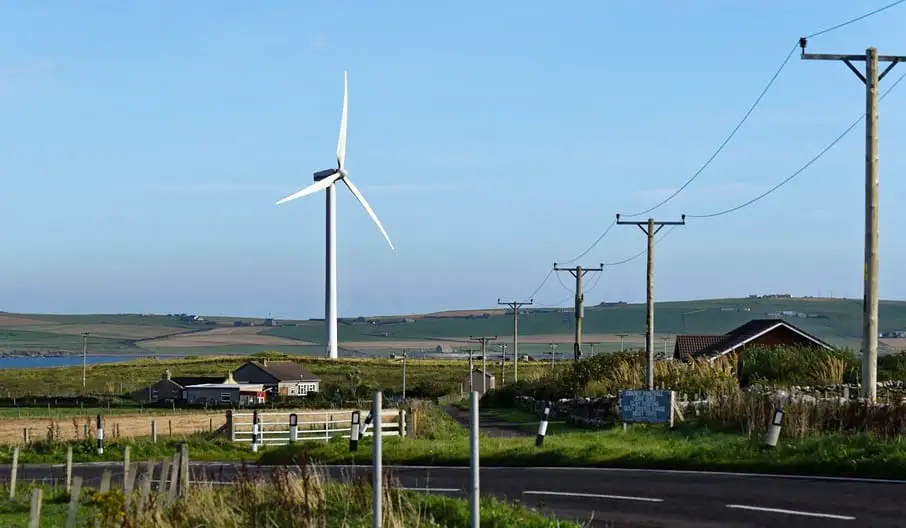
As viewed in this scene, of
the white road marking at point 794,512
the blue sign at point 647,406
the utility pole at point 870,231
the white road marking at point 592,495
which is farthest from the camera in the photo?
the blue sign at point 647,406

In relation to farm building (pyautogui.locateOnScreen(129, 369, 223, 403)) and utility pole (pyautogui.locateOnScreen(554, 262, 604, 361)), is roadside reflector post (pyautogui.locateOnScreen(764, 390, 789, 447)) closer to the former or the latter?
utility pole (pyautogui.locateOnScreen(554, 262, 604, 361))

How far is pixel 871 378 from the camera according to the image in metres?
30.9

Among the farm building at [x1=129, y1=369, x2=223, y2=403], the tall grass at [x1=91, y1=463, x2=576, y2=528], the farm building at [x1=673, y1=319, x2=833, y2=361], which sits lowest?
the farm building at [x1=129, y1=369, x2=223, y2=403]

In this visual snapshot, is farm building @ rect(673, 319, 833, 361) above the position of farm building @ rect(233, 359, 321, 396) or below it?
above

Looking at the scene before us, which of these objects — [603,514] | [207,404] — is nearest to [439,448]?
[603,514]

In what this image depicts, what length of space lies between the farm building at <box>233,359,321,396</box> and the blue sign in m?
81.9

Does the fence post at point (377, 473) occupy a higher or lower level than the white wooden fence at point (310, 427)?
higher

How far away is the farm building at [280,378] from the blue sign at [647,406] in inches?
3226

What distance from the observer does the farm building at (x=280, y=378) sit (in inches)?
4791

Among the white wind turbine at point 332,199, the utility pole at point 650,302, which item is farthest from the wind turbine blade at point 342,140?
the utility pole at point 650,302

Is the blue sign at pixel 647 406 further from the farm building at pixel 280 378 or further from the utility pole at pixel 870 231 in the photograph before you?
the farm building at pixel 280 378

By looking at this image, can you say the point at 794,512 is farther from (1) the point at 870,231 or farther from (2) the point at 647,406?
(2) the point at 647,406

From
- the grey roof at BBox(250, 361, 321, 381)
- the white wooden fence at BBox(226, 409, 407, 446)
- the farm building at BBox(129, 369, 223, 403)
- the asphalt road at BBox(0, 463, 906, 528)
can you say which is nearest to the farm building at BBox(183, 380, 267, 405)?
the farm building at BBox(129, 369, 223, 403)

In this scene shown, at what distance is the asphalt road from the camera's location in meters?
18.1
